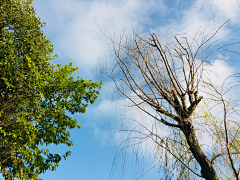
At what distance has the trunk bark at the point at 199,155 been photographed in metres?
2.07

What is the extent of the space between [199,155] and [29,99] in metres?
7.85

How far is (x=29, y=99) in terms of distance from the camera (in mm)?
8297

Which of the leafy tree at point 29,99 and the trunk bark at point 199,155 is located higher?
the leafy tree at point 29,99

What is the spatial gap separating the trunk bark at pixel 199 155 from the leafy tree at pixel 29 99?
5.91 meters

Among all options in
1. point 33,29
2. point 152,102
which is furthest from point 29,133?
point 152,102

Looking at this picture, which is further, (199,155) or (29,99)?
(29,99)

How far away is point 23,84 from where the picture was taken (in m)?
7.30

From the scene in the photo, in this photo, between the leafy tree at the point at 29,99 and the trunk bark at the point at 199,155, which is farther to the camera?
the leafy tree at the point at 29,99

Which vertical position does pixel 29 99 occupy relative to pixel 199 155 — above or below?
above

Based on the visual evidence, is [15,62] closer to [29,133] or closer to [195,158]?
[29,133]

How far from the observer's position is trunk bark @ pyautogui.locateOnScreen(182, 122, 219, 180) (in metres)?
2.07

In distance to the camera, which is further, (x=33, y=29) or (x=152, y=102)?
(x=33, y=29)

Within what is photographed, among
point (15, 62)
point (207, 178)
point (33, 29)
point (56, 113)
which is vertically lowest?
point (207, 178)

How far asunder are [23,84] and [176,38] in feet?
21.2
